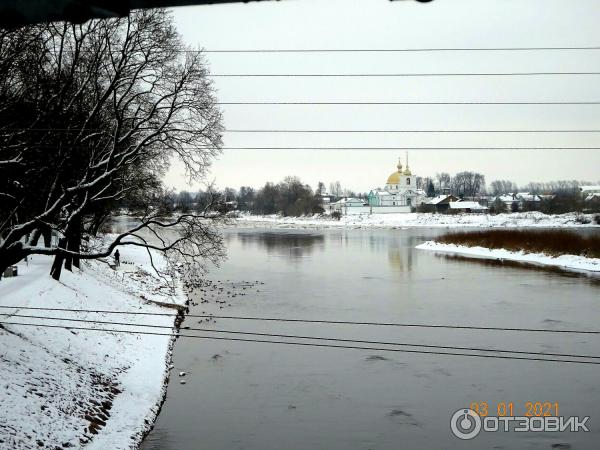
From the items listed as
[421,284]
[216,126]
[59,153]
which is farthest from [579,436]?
[421,284]

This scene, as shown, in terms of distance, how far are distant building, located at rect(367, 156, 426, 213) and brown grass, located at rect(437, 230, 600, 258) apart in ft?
276

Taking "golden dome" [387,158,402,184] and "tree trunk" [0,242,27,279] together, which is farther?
"golden dome" [387,158,402,184]

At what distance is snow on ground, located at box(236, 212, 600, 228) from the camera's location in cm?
8969

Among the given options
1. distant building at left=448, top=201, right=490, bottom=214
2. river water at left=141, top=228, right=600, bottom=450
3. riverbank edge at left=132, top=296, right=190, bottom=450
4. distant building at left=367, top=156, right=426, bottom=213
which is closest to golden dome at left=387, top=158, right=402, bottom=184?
distant building at left=367, top=156, right=426, bottom=213

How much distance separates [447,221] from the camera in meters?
105

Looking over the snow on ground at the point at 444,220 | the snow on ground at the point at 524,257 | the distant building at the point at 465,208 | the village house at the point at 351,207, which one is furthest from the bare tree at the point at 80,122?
the village house at the point at 351,207

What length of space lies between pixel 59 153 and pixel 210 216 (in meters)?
3.76

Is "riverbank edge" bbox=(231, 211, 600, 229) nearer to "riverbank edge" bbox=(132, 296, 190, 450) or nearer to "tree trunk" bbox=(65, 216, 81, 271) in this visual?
"tree trunk" bbox=(65, 216, 81, 271)

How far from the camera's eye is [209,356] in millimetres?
17438

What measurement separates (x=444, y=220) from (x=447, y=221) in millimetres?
1462

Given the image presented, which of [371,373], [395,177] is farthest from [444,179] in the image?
[371,373]

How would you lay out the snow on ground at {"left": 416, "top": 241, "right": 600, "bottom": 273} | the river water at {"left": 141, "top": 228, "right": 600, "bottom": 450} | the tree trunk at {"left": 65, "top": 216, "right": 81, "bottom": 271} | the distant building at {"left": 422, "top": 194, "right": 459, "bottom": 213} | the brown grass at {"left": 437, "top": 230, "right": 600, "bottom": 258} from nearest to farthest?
1. the river water at {"left": 141, "top": 228, "right": 600, "bottom": 450}
2. the tree trunk at {"left": 65, "top": 216, "right": 81, "bottom": 271}
3. the snow on ground at {"left": 416, "top": 241, "right": 600, "bottom": 273}
4. the brown grass at {"left": 437, "top": 230, "right": 600, "bottom": 258}
5. the distant building at {"left": 422, "top": 194, "right": 459, "bottom": 213}
